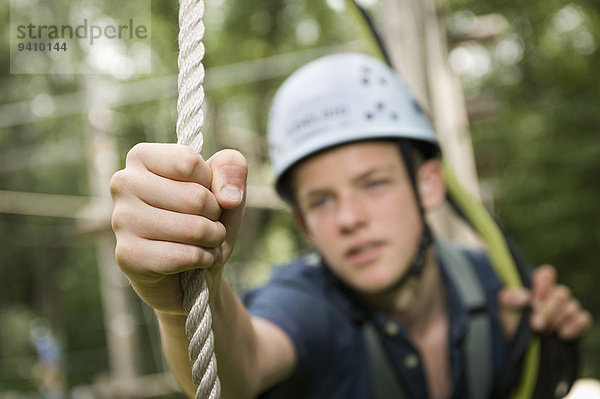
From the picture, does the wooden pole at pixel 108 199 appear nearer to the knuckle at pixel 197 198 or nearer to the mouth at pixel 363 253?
the mouth at pixel 363 253

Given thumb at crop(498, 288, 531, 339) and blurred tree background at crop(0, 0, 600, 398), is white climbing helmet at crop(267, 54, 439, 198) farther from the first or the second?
blurred tree background at crop(0, 0, 600, 398)

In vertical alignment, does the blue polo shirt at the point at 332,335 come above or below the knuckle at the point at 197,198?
below

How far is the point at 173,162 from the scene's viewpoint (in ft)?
2.24

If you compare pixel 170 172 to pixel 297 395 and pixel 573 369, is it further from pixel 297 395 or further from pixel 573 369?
pixel 573 369

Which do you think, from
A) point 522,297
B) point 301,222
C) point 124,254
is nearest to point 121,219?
point 124,254

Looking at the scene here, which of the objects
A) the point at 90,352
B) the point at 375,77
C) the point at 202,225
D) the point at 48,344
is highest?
the point at 375,77

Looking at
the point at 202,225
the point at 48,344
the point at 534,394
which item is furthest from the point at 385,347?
the point at 48,344

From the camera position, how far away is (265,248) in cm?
1171

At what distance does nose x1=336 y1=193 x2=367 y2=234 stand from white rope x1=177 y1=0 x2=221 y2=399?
71cm

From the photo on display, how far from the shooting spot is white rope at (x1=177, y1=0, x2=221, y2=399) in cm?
A: 70

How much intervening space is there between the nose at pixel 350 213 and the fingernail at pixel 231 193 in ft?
Result: 2.39

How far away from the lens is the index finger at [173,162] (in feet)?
2.22

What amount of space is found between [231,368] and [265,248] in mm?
10760

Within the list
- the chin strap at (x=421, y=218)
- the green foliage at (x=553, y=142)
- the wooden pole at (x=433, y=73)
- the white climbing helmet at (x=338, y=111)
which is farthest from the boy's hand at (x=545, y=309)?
the green foliage at (x=553, y=142)
